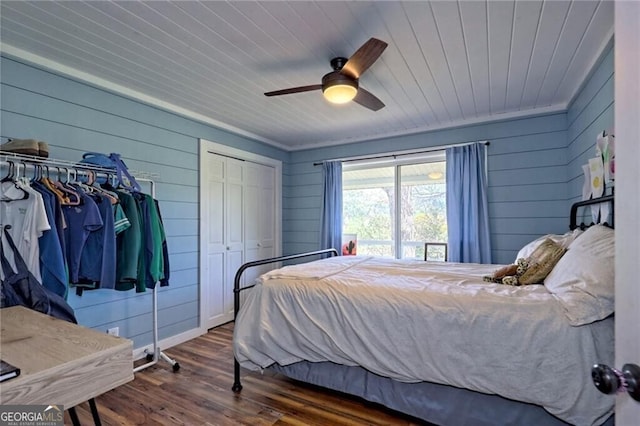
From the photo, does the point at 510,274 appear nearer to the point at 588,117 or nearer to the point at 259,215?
the point at 588,117

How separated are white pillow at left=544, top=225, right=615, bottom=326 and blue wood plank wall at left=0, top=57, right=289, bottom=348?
3167mm

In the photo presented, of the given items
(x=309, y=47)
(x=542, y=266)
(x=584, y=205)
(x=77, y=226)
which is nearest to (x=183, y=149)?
(x=77, y=226)

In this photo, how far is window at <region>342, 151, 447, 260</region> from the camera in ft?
12.9

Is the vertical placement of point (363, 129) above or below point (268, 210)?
above

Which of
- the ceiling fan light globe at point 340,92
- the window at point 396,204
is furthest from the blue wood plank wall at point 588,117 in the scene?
the ceiling fan light globe at point 340,92

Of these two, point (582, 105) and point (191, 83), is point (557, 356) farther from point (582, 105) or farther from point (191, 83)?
point (191, 83)

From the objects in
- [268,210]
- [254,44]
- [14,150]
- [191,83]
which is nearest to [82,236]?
[14,150]

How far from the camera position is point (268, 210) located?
4602mm

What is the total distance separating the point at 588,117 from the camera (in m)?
2.52

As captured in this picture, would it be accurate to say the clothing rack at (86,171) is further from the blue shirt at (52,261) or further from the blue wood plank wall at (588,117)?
the blue wood plank wall at (588,117)

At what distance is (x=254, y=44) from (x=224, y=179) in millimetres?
2068

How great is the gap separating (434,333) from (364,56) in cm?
166

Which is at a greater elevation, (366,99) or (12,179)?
(366,99)

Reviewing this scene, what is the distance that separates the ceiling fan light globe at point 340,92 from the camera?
2.13 metres
